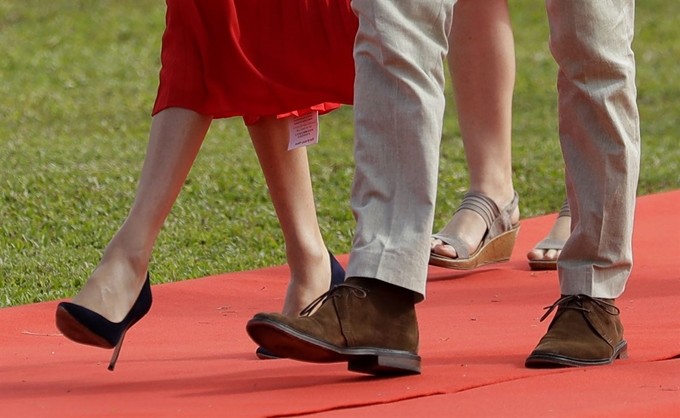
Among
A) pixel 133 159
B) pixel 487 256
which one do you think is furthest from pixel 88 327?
pixel 133 159

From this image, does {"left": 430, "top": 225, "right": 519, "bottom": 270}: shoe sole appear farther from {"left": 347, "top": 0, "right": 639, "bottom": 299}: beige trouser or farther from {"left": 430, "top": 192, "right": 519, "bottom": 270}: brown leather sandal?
{"left": 347, "top": 0, "right": 639, "bottom": 299}: beige trouser

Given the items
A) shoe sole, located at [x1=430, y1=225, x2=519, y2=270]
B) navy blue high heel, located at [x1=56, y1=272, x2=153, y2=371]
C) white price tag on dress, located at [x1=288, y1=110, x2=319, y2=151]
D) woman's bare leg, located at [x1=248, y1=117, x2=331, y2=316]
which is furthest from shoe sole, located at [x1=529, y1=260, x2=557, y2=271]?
navy blue high heel, located at [x1=56, y1=272, x2=153, y2=371]

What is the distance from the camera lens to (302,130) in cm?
292

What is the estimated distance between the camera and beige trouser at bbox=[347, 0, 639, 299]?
227 centimetres

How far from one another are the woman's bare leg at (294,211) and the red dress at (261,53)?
0.10 meters

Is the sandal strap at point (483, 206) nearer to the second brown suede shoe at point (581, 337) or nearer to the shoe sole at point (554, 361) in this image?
the second brown suede shoe at point (581, 337)

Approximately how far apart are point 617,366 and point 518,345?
11.7 inches

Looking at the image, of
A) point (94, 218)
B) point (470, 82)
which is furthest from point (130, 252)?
point (94, 218)

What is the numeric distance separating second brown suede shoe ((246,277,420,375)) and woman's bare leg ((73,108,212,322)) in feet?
1.39

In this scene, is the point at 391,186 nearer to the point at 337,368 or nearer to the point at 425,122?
the point at 425,122

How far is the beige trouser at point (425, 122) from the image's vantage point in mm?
2268

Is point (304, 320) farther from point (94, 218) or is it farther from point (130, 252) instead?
point (94, 218)

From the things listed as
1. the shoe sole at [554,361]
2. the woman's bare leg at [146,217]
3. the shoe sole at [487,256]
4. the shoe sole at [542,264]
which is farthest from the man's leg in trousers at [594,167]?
the shoe sole at [542,264]

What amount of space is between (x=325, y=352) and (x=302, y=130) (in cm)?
84
